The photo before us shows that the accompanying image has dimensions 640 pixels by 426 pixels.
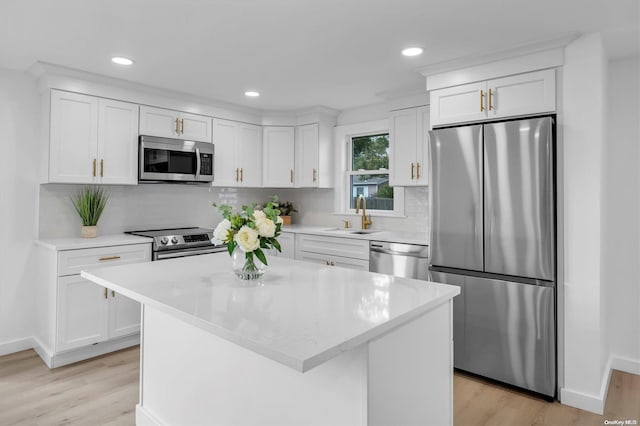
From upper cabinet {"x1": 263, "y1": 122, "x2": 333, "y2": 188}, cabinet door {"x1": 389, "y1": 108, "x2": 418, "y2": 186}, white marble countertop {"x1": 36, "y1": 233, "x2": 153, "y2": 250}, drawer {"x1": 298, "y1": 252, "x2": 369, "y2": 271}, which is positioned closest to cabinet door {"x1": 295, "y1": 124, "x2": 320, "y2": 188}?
upper cabinet {"x1": 263, "y1": 122, "x2": 333, "y2": 188}

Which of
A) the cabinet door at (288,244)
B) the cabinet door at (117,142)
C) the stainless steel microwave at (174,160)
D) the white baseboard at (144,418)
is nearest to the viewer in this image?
the white baseboard at (144,418)

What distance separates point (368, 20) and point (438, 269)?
1856mm

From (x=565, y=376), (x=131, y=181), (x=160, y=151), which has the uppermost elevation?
(x=160, y=151)

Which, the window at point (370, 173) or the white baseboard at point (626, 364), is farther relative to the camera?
the window at point (370, 173)

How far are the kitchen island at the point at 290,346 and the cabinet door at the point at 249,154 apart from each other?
2475mm

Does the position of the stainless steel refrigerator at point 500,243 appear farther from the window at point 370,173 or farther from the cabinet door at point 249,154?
the cabinet door at point 249,154

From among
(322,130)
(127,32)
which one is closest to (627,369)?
(322,130)

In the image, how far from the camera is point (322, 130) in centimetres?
483

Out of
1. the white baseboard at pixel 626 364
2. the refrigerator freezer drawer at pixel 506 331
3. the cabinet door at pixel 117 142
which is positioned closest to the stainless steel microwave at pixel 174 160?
the cabinet door at pixel 117 142

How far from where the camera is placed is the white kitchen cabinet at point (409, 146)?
385 cm

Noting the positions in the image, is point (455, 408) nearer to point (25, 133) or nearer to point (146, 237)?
point (146, 237)

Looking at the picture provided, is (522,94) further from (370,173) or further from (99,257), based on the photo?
(99,257)

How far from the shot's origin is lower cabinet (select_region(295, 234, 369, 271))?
388 centimetres

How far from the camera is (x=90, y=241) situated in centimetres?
Answer: 343
